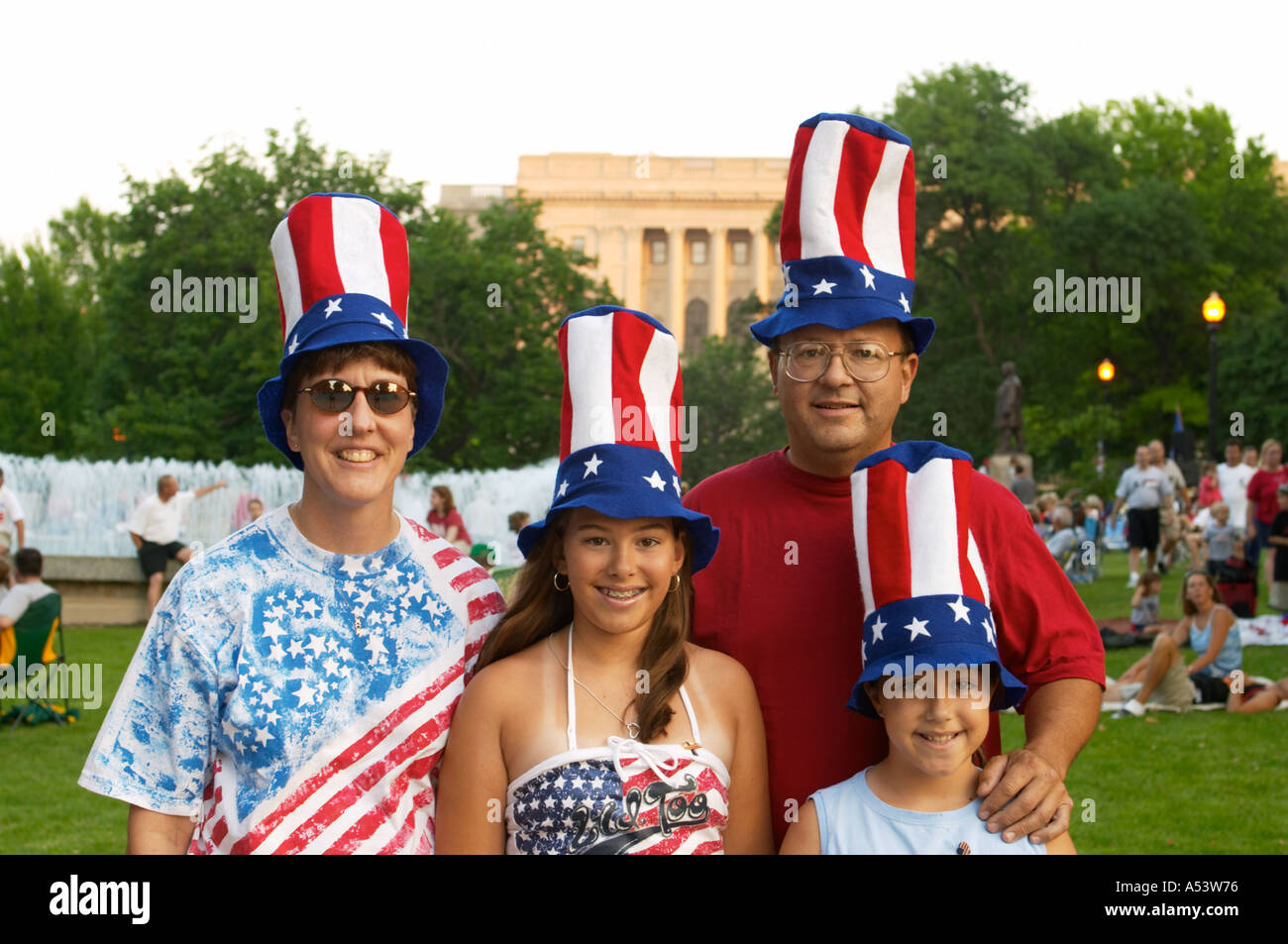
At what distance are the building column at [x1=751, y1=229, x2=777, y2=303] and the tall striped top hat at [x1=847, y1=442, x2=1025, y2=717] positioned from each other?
8368 centimetres

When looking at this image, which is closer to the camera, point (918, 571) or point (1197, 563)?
point (918, 571)

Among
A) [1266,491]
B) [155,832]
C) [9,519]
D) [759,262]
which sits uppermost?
[759,262]

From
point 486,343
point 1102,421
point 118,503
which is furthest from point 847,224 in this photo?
point 486,343

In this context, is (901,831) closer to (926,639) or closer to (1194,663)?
(926,639)

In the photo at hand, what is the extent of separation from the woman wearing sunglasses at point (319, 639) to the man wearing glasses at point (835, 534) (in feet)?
2.55

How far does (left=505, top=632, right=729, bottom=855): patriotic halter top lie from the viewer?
126 inches

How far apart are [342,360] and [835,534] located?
4.58 feet

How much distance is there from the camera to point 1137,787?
9164 millimetres

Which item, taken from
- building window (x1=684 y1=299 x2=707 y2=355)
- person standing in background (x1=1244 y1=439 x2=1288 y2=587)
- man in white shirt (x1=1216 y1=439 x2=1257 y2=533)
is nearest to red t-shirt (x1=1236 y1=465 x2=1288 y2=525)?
person standing in background (x1=1244 y1=439 x2=1288 y2=587)

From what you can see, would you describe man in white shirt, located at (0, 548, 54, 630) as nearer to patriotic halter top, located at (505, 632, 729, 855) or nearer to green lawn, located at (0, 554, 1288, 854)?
green lawn, located at (0, 554, 1288, 854)

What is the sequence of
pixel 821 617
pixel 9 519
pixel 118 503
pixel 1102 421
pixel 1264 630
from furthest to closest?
pixel 1102 421 < pixel 118 503 < pixel 9 519 < pixel 1264 630 < pixel 821 617

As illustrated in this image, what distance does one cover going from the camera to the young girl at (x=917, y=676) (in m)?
3.32

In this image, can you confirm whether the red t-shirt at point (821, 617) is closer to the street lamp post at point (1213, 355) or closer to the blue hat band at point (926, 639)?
the blue hat band at point (926, 639)
